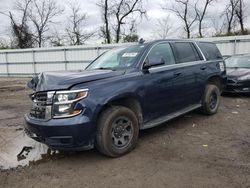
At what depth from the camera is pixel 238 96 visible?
9.15 m

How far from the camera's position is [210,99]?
21.1 feet

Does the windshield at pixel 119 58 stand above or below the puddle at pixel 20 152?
above

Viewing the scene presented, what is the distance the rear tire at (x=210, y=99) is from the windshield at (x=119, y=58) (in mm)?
2186

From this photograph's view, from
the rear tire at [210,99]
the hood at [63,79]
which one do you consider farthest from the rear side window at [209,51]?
the hood at [63,79]

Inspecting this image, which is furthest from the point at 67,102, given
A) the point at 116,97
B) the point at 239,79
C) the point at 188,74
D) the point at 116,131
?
the point at 239,79

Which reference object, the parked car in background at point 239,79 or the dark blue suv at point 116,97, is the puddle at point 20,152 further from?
the parked car in background at point 239,79

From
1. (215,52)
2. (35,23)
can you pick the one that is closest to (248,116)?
(215,52)

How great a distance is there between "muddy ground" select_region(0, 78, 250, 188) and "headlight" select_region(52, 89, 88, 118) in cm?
86

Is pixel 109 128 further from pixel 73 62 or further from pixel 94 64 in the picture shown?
pixel 73 62

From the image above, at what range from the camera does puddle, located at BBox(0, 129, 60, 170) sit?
4.37 m

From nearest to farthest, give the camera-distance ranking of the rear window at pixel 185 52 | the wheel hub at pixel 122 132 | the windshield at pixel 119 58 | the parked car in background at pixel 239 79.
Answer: the wheel hub at pixel 122 132 < the windshield at pixel 119 58 < the rear window at pixel 185 52 < the parked car in background at pixel 239 79

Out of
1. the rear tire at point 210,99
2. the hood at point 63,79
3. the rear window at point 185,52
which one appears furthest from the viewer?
the rear tire at point 210,99

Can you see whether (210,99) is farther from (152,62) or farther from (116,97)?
(116,97)

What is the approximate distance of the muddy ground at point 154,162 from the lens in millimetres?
3547
